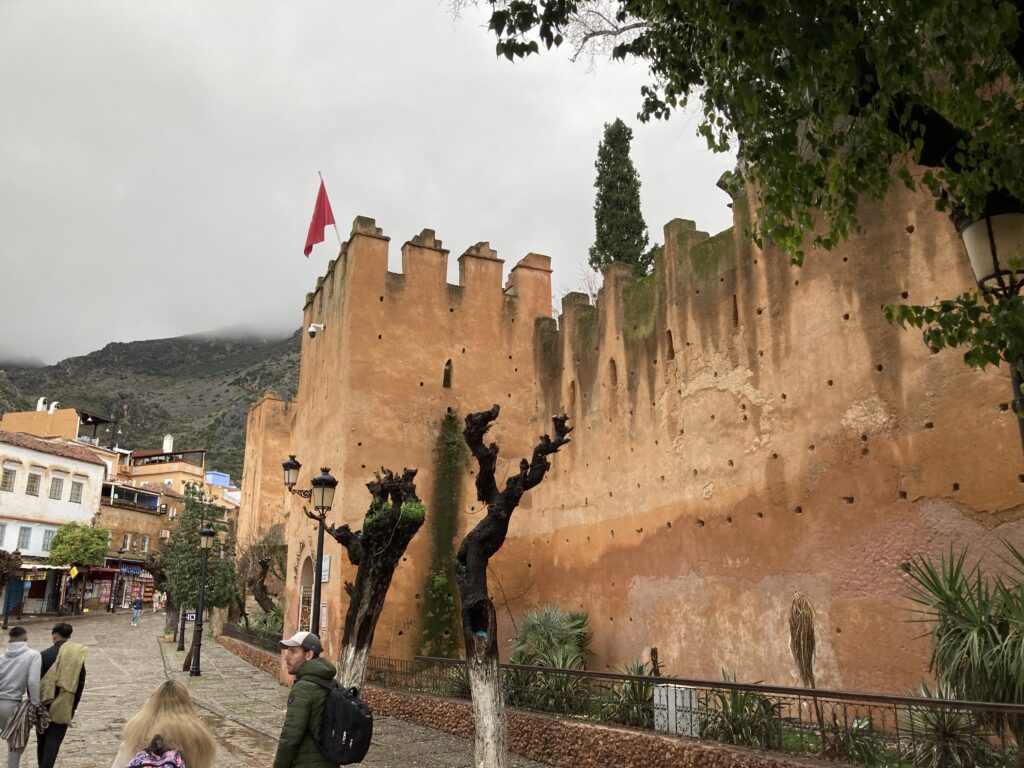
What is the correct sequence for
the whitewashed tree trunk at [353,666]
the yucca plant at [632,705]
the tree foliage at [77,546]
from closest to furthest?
1. the yucca plant at [632,705]
2. the whitewashed tree trunk at [353,666]
3. the tree foliage at [77,546]

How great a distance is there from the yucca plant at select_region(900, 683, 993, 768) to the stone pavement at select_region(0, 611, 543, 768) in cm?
482

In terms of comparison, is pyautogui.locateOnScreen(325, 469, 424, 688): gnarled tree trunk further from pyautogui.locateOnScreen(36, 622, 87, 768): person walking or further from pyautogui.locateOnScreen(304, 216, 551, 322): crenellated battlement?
pyautogui.locateOnScreen(304, 216, 551, 322): crenellated battlement

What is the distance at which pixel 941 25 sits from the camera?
5.61 meters

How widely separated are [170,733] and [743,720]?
626cm

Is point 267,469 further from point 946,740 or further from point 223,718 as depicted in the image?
point 946,740

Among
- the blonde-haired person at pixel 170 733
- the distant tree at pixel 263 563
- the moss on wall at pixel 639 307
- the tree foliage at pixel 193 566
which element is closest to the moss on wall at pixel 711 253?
the moss on wall at pixel 639 307

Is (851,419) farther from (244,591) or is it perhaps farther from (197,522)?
(244,591)

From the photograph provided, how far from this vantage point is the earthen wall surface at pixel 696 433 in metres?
10.3

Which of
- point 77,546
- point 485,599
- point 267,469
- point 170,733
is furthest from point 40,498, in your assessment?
point 170,733

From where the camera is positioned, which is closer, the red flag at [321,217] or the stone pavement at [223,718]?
the stone pavement at [223,718]

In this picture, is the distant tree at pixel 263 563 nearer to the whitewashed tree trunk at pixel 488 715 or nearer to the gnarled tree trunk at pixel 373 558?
the gnarled tree trunk at pixel 373 558

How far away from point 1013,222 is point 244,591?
105 feet

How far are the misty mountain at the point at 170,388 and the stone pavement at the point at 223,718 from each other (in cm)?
6993

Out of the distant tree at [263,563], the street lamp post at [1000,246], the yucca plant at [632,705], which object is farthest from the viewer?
the distant tree at [263,563]
